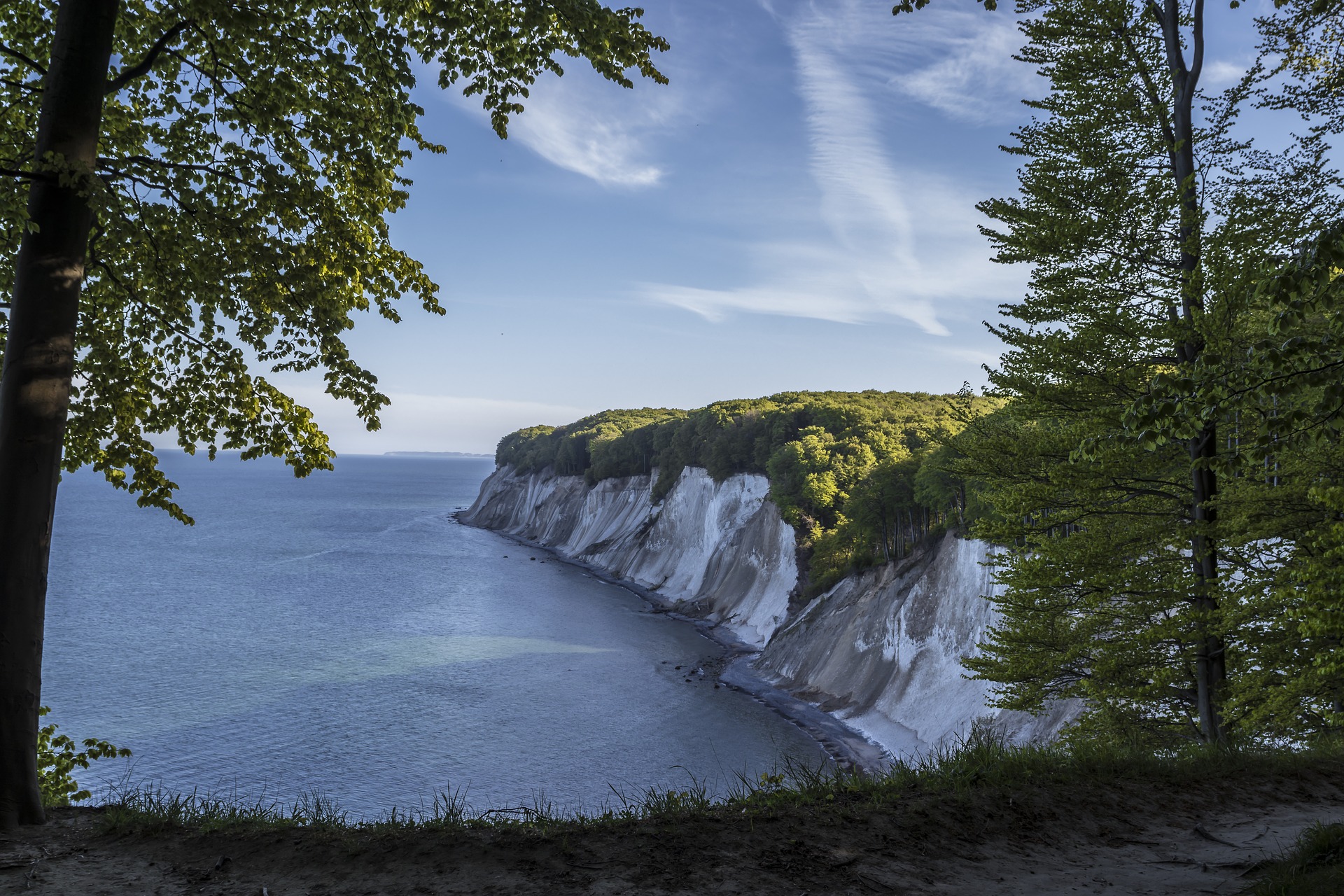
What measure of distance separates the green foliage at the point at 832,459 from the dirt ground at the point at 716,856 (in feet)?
30.3

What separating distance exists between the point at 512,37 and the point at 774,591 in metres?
57.7

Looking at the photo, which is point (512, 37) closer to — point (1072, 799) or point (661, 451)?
point (1072, 799)

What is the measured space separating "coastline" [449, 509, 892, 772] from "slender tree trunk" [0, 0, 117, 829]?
57.7ft

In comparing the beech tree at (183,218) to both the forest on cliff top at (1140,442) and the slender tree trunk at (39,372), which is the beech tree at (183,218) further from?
the forest on cliff top at (1140,442)

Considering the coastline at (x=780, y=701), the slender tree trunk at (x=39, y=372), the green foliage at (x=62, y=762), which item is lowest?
the coastline at (x=780, y=701)

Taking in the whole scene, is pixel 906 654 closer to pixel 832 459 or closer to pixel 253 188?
pixel 832 459

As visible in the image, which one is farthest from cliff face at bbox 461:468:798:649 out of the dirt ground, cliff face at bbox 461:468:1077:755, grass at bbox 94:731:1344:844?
the dirt ground

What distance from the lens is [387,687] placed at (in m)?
46.7

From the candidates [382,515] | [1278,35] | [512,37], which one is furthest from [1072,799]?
[382,515]

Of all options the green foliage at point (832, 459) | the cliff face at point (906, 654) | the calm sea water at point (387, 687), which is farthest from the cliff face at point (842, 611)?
the calm sea water at point (387, 687)

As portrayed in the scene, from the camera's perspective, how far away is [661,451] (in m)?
97.4

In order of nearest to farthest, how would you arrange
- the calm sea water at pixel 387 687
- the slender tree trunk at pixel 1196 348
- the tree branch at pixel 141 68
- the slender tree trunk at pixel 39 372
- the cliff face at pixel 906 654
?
the slender tree trunk at pixel 39 372
the tree branch at pixel 141 68
the slender tree trunk at pixel 1196 348
the calm sea water at pixel 387 687
the cliff face at pixel 906 654

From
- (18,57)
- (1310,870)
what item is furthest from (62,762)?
(1310,870)

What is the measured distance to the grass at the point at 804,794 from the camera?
6.64 m
